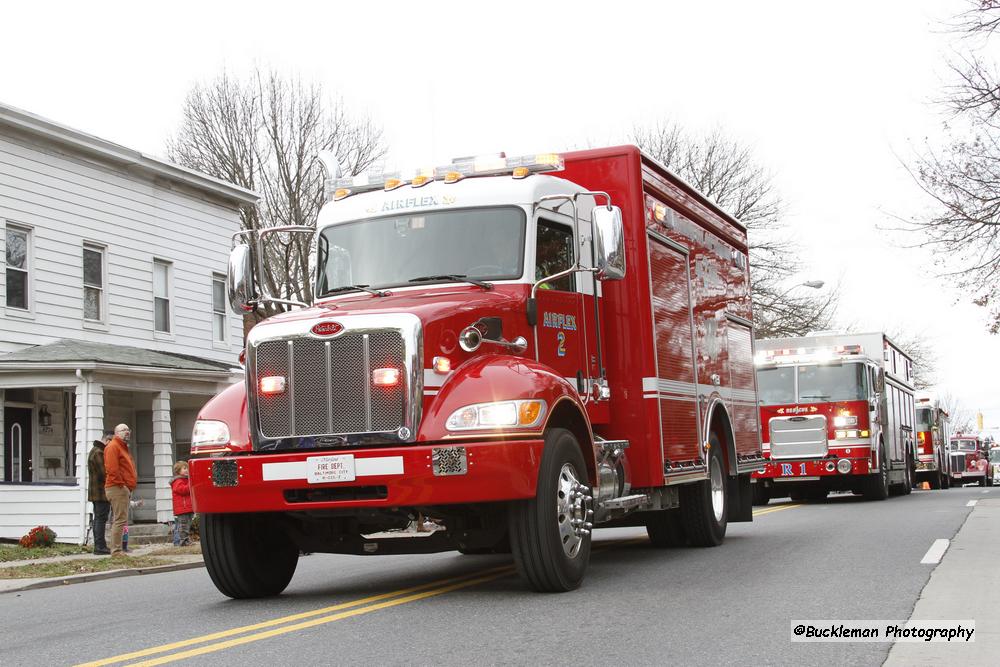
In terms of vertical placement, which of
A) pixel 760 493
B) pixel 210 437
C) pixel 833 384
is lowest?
pixel 760 493

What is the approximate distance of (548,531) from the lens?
26.8 feet

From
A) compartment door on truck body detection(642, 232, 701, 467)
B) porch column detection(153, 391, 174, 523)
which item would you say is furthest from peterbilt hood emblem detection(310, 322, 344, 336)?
porch column detection(153, 391, 174, 523)

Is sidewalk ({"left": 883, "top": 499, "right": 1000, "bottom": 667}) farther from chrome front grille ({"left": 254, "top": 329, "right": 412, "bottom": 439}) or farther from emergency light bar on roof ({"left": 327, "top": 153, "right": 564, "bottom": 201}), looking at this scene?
emergency light bar on roof ({"left": 327, "top": 153, "right": 564, "bottom": 201})

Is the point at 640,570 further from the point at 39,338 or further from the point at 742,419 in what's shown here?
the point at 39,338

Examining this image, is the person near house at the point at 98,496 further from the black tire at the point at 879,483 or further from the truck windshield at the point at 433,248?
the black tire at the point at 879,483

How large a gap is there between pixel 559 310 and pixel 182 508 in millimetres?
10204

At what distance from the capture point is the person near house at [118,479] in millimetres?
16281

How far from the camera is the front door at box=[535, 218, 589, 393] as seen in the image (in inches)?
367

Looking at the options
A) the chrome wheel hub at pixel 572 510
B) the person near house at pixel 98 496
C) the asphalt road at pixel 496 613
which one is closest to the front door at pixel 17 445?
the person near house at pixel 98 496

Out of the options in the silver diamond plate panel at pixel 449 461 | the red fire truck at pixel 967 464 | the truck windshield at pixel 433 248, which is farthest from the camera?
the red fire truck at pixel 967 464

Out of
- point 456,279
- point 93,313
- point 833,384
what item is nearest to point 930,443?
point 833,384

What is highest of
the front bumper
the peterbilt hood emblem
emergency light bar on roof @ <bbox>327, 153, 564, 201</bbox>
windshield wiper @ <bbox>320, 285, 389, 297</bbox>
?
emergency light bar on roof @ <bbox>327, 153, 564, 201</bbox>

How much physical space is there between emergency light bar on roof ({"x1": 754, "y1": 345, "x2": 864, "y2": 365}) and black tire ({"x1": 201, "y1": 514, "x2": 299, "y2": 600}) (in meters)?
15.9

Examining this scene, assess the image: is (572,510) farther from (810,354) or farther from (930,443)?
(930,443)
